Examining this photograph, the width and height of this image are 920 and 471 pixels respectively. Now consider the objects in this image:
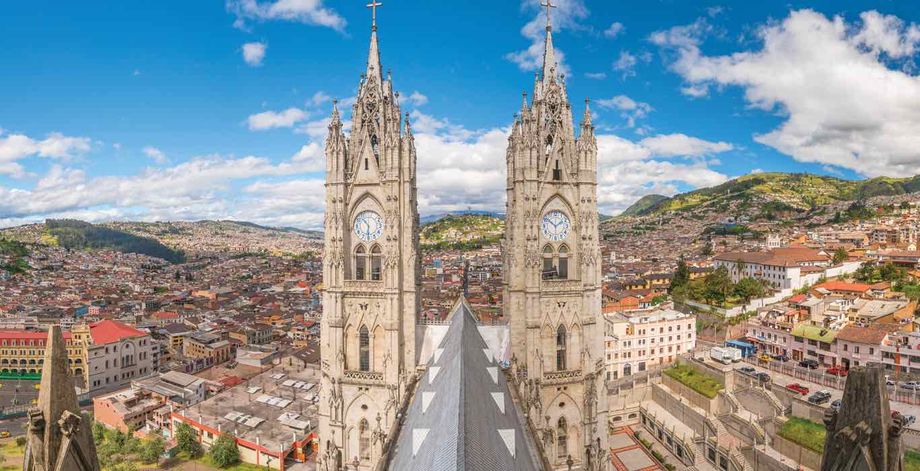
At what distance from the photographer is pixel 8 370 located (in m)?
70.9

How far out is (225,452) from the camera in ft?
130

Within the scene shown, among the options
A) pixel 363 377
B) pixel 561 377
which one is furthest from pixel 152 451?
pixel 561 377

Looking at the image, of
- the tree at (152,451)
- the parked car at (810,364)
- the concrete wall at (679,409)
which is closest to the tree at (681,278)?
→ the parked car at (810,364)

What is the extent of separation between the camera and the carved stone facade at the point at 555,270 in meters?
23.6

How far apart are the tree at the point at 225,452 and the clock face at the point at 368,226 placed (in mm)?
27152

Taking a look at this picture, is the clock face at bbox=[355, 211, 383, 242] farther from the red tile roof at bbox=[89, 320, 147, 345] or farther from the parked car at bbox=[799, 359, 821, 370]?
the red tile roof at bbox=[89, 320, 147, 345]

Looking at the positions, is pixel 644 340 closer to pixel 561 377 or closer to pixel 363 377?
pixel 561 377

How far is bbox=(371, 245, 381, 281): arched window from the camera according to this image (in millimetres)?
23673

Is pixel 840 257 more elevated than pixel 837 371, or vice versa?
pixel 840 257

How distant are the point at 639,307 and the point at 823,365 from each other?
973 inches

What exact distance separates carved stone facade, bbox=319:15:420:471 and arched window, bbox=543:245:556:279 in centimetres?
624

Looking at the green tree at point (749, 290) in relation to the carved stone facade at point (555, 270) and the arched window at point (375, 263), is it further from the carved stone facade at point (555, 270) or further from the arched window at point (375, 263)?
the arched window at point (375, 263)

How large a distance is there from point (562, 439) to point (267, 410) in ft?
107

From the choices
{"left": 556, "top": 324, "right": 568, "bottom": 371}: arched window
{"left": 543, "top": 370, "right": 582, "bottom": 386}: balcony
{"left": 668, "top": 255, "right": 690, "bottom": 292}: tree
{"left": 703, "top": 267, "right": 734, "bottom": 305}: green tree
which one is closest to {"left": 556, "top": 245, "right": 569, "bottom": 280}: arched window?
{"left": 556, "top": 324, "right": 568, "bottom": 371}: arched window
